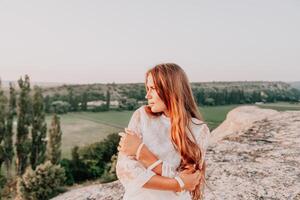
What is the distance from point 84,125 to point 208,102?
952 inches

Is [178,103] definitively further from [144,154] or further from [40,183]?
[40,183]

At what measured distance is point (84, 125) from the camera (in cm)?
6456

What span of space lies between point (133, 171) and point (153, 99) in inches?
19.6

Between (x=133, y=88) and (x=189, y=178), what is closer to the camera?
(x=189, y=178)

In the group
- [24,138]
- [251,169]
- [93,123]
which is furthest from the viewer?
[93,123]

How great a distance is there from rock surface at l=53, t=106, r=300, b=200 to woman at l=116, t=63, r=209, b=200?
168 centimetres

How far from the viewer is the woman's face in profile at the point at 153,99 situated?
2402 mm

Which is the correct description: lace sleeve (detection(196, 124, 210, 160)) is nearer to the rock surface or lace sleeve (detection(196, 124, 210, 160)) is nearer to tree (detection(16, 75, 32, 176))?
the rock surface

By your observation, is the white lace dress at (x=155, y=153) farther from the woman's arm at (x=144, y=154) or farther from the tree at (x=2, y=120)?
the tree at (x=2, y=120)

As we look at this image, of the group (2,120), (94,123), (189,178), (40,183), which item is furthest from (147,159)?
(94,123)

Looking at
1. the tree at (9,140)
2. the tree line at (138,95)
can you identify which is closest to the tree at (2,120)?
the tree at (9,140)

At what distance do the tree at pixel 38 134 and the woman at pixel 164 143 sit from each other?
104 feet

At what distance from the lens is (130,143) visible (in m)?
2.36

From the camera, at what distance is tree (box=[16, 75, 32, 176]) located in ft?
104
